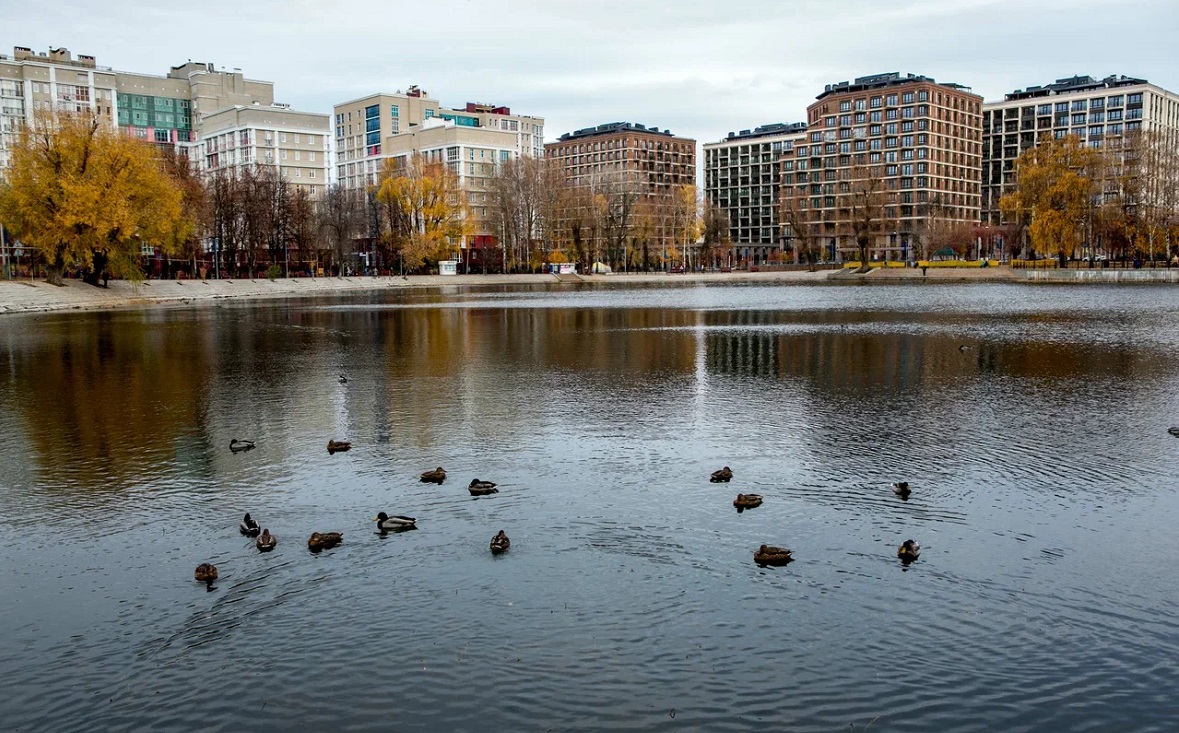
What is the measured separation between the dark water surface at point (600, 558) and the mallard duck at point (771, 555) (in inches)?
7.7

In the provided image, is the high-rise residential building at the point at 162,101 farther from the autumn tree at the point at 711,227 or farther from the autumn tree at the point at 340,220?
the autumn tree at the point at 711,227

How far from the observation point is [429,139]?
15850cm

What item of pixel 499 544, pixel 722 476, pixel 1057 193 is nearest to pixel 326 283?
pixel 1057 193

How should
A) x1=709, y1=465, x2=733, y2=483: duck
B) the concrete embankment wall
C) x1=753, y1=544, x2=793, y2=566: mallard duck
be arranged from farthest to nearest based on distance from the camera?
the concrete embankment wall → x1=709, y1=465, x2=733, y2=483: duck → x1=753, y1=544, x2=793, y2=566: mallard duck

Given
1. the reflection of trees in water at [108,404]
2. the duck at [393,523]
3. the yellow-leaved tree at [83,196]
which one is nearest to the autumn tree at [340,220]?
the yellow-leaved tree at [83,196]

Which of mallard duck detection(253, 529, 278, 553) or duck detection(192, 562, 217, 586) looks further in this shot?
mallard duck detection(253, 529, 278, 553)

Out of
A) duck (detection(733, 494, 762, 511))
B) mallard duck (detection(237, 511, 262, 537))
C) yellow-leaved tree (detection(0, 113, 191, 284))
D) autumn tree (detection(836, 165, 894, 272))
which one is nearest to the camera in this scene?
mallard duck (detection(237, 511, 262, 537))

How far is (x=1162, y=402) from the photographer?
1972 centimetres

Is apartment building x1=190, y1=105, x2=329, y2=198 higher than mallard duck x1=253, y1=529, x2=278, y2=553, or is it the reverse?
apartment building x1=190, y1=105, x2=329, y2=198

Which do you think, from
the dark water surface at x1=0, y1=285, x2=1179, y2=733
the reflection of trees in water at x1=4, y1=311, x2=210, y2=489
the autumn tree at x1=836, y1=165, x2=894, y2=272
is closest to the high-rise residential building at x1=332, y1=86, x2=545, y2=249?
the autumn tree at x1=836, y1=165, x2=894, y2=272

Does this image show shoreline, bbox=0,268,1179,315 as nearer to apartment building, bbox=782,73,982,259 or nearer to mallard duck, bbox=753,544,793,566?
apartment building, bbox=782,73,982,259

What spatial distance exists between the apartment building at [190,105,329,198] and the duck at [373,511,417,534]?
454ft

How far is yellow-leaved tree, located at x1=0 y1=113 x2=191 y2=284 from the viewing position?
64.4 m

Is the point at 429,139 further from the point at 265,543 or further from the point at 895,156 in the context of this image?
the point at 265,543
